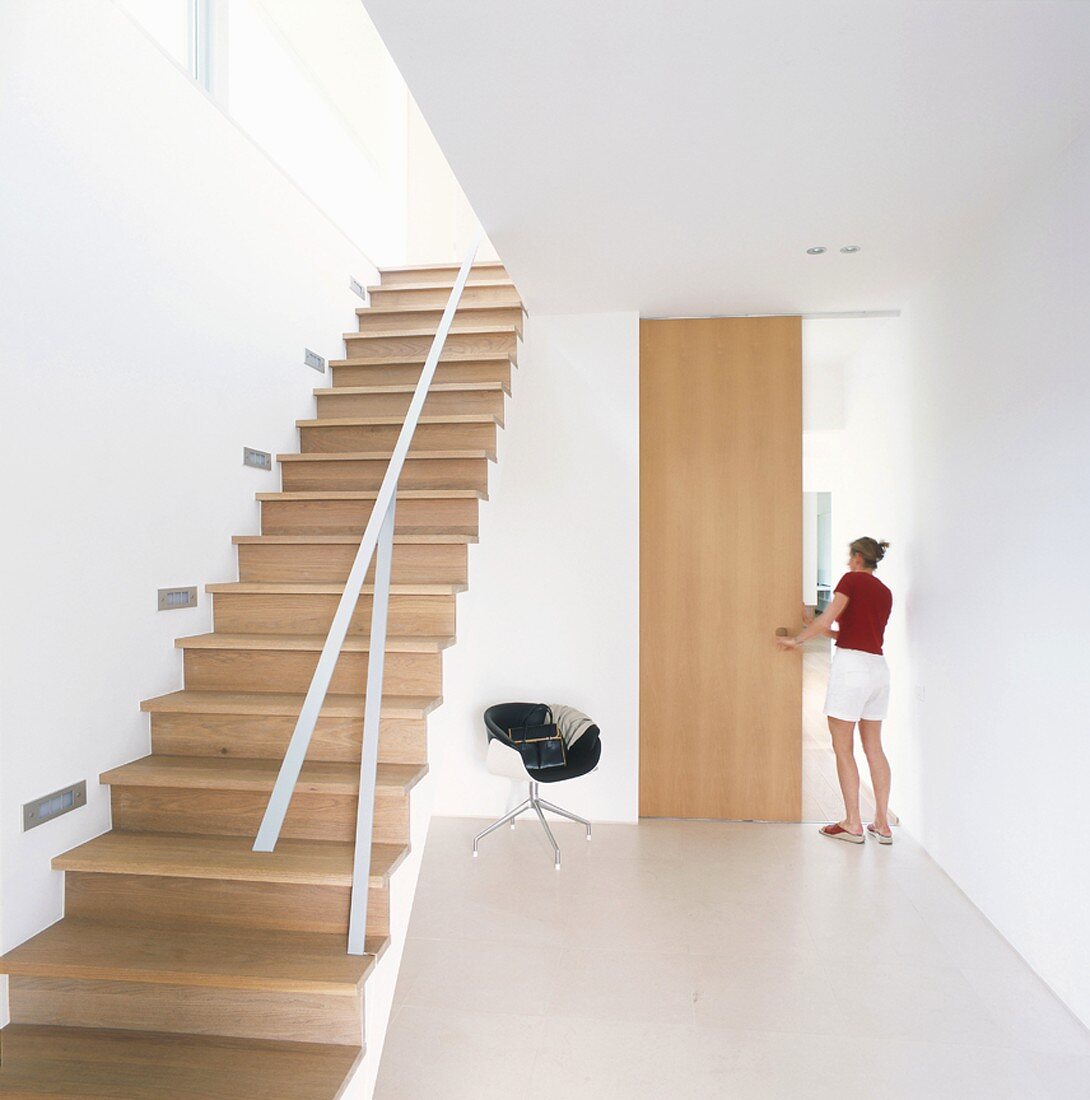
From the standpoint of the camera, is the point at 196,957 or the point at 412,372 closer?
the point at 196,957

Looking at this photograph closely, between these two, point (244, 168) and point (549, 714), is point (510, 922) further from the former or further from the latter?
point (244, 168)

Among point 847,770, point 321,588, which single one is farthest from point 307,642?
point 847,770

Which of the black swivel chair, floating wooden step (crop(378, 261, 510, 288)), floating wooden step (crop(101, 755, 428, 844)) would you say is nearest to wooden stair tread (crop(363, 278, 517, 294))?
floating wooden step (crop(378, 261, 510, 288))

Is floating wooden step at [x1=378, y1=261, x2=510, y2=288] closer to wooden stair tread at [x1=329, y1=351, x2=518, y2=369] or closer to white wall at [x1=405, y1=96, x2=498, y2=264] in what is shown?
wooden stair tread at [x1=329, y1=351, x2=518, y2=369]

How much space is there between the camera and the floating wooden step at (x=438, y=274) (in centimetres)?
469

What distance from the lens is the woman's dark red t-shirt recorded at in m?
3.93

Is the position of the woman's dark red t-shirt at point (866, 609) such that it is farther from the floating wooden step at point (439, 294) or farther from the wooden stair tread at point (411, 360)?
the floating wooden step at point (439, 294)

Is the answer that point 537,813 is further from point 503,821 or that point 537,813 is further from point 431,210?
point 431,210

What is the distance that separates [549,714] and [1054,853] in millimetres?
2327

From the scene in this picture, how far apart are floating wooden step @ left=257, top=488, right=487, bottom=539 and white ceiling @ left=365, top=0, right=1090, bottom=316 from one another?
114cm

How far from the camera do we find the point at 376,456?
3545 millimetres

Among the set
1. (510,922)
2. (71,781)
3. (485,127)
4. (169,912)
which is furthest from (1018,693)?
(71,781)

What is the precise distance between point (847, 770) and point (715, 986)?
1.72 metres

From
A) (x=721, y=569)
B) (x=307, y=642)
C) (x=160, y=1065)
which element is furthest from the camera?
(x=721, y=569)
